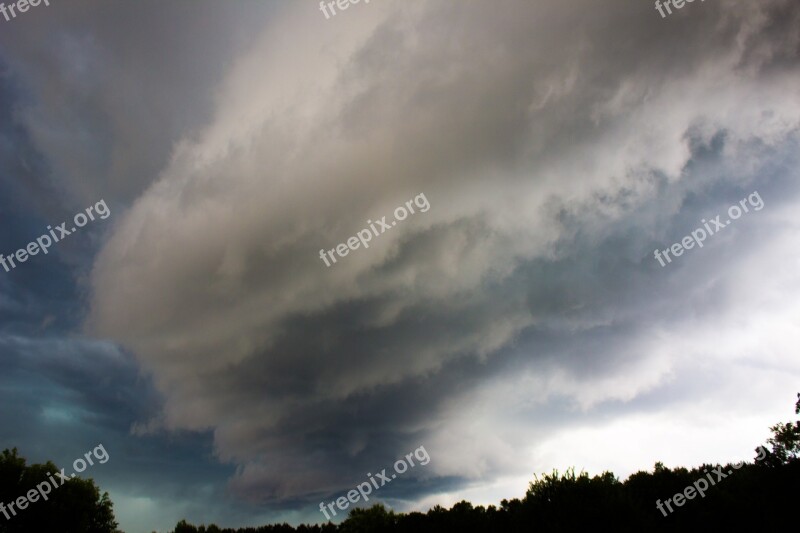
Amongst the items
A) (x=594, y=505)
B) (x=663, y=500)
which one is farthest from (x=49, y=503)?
(x=663, y=500)

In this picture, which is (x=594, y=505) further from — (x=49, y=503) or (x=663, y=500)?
(x=49, y=503)

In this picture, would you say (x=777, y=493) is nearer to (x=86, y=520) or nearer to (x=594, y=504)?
(x=594, y=504)

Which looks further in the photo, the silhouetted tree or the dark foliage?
the silhouetted tree

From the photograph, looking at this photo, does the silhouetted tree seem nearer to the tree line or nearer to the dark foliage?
the tree line

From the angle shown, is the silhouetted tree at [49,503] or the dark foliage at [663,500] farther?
the silhouetted tree at [49,503]

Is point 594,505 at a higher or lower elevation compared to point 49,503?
lower

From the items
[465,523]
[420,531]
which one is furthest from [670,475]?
[420,531]

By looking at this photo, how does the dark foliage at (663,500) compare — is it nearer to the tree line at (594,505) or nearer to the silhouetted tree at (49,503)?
the tree line at (594,505)

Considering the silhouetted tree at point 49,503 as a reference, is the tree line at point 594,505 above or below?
below

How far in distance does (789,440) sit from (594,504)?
43437 millimetres

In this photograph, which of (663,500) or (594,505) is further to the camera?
(663,500)

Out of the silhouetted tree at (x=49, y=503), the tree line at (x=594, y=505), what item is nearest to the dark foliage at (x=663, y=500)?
the tree line at (x=594, y=505)

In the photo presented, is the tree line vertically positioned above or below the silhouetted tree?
below

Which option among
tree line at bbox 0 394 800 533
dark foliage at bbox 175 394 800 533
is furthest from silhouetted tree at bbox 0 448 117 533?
dark foliage at bbox 175 394 800 533
